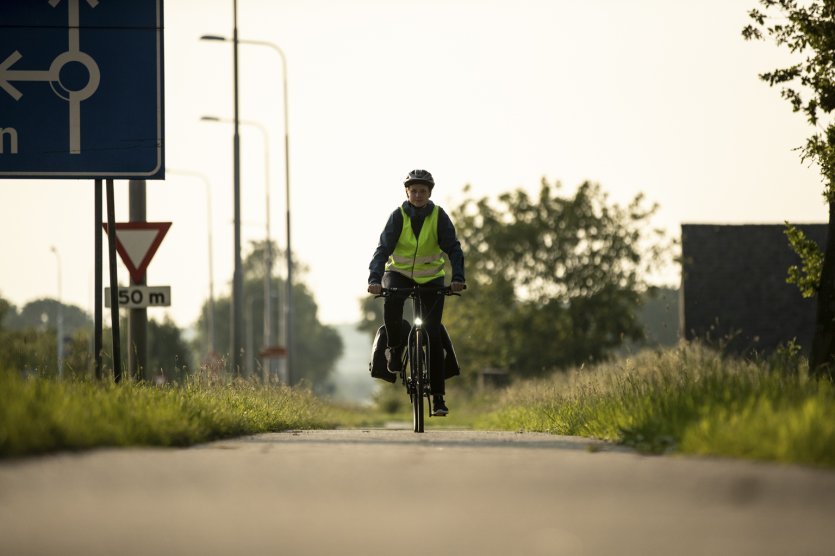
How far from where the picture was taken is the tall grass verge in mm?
8656

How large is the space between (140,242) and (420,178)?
21.3ft

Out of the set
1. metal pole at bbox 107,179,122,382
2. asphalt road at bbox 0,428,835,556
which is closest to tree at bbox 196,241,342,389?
metal pole at bbox 107,179,122,382

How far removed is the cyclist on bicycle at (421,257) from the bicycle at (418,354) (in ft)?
0.16

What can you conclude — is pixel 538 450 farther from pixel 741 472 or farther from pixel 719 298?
pixel 719 298

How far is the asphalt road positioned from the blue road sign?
18.6 feet

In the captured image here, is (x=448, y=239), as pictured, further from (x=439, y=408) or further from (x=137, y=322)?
(x=137, y=322)

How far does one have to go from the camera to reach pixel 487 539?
5977mm

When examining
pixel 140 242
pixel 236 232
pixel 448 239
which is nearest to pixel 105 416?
pixel 448 239

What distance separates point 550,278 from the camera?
56875 millimetres

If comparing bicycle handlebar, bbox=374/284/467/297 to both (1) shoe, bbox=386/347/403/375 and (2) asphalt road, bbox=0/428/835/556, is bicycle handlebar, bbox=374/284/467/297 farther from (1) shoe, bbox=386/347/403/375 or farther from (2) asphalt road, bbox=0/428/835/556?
(2) asphalt road, bbox=0/428/835/556

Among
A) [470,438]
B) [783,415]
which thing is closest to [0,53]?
[470,438]

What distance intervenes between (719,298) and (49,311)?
3174 inches

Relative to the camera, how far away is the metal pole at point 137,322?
20.5 m

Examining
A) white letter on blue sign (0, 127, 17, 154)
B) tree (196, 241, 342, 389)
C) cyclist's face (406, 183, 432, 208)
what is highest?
white letter on blue sign (0, 127, 17, 154)
